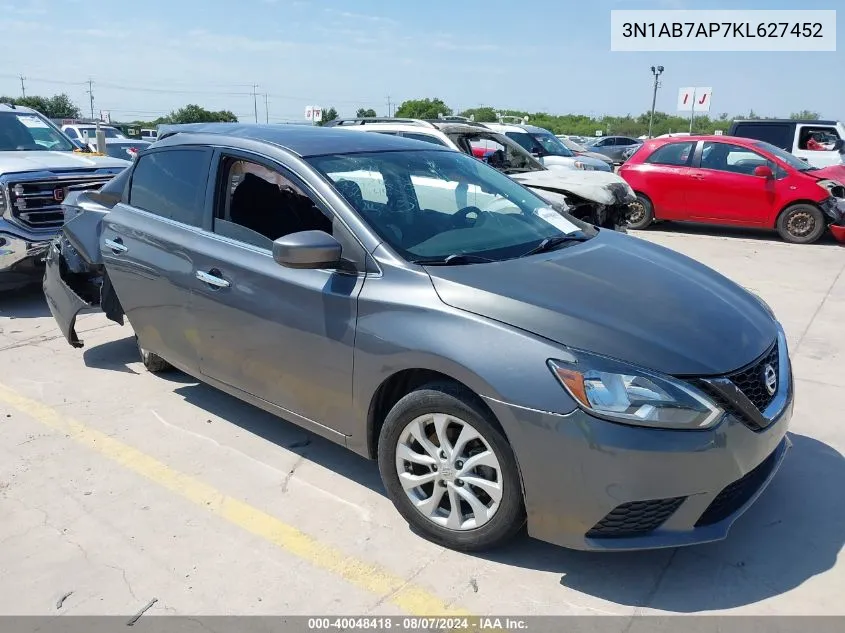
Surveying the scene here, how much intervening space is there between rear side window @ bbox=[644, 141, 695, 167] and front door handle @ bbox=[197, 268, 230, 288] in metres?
9.62

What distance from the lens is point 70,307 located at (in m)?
5.25

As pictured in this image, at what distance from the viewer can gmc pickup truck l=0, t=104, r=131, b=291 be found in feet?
23.2

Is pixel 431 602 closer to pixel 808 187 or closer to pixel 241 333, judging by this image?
pixel 241 333

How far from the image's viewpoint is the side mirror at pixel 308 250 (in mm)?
3178

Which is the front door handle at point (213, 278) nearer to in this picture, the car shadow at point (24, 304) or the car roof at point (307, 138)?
the car roof at point (307, 138)

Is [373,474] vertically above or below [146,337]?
below

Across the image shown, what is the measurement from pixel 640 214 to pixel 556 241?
893 centimetres

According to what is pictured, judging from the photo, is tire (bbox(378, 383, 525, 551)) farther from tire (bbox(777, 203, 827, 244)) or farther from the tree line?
the tree line

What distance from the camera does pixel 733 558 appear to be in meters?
3.06

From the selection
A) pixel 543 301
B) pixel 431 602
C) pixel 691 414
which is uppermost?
pixel 543 301

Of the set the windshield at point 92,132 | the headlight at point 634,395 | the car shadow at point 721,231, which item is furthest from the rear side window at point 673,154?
the windshield at point 92,132

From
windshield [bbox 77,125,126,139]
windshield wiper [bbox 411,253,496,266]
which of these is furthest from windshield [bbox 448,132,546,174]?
windshield [bbox 77,125,126,139]

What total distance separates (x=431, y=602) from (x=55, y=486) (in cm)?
215
